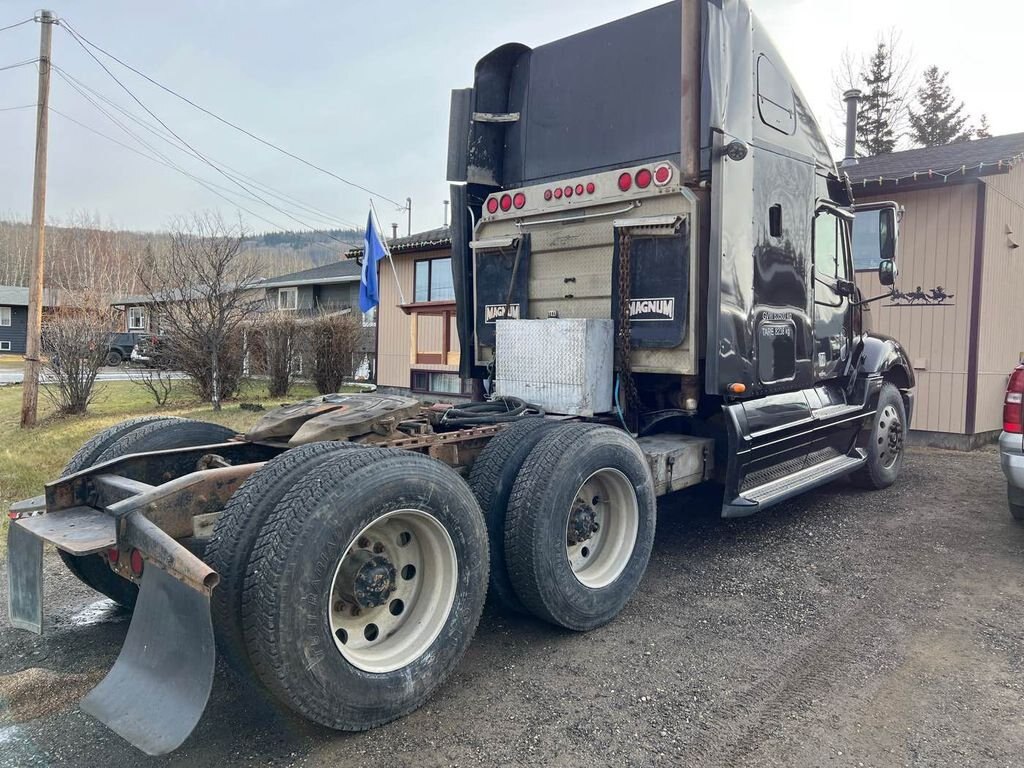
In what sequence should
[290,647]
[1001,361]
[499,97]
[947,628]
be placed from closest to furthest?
[290,647] < [947,628] < [499,97] < [1001,361]

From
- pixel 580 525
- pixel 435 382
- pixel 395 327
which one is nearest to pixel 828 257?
pixel 580 525

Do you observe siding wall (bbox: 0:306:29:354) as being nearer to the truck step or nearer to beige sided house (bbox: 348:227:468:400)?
beige sided house (bbox: 348:227:468:400)

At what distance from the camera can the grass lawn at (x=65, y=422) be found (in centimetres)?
716

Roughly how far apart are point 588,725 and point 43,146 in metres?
13.5

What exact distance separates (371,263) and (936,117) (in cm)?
2889

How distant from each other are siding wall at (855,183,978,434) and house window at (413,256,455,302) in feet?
28.9

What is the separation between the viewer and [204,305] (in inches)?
544

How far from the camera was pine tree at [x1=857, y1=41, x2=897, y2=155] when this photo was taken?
96.9 feet

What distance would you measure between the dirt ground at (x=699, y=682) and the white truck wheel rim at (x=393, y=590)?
30 centimetres

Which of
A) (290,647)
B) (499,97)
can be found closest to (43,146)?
(499,97)

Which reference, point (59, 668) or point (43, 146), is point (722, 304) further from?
point (43, 146)

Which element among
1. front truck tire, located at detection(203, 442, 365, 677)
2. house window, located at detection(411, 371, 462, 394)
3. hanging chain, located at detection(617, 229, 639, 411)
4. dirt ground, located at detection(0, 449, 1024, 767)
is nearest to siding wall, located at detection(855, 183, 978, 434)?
dirt ground, located at detection(0, 449, 1024, 767)

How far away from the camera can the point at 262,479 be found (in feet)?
8.81

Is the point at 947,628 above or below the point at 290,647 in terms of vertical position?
below
